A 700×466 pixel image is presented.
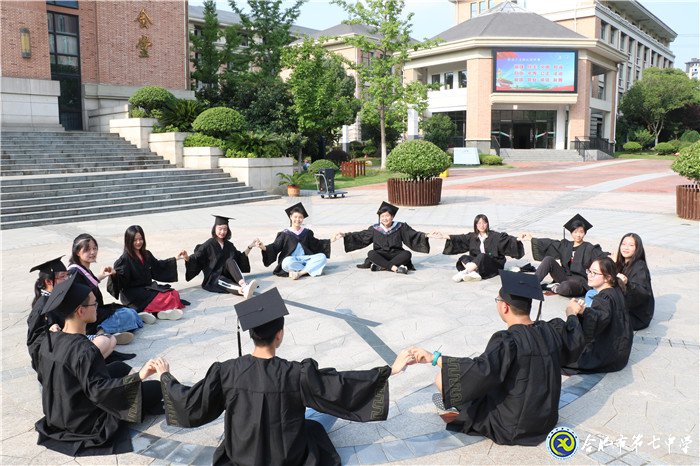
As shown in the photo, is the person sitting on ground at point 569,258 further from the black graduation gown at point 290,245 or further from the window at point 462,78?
the window at point 462,78

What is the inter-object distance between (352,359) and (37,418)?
9.03 feet

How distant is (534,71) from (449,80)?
270 inches

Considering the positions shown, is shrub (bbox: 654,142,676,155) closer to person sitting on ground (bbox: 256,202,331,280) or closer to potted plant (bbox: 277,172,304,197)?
potted plant (bbox: 277,172,304,197)

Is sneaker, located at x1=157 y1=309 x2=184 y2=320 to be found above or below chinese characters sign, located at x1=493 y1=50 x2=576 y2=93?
below

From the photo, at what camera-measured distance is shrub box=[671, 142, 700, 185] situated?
44.8ft

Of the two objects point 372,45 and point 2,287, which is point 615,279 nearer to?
point 2,287

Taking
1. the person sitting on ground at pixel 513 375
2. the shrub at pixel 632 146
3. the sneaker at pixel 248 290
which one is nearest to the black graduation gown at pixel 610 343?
the person sitting on ground at pixel 513 375

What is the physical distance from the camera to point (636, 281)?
20.7 feet

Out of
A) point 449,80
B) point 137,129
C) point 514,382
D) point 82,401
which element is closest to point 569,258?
point 514,382

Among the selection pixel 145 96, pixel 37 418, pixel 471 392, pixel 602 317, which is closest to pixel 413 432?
pixel 471 392

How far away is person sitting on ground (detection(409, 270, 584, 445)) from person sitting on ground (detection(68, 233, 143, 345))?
3.77m

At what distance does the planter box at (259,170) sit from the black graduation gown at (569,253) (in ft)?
44.9

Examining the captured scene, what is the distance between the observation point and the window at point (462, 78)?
45000mm

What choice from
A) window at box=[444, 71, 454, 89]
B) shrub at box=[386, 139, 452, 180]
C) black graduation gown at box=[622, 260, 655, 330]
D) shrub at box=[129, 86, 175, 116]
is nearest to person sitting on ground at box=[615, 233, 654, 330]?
black graduation gown at box=[622, 260, 655, 330]
